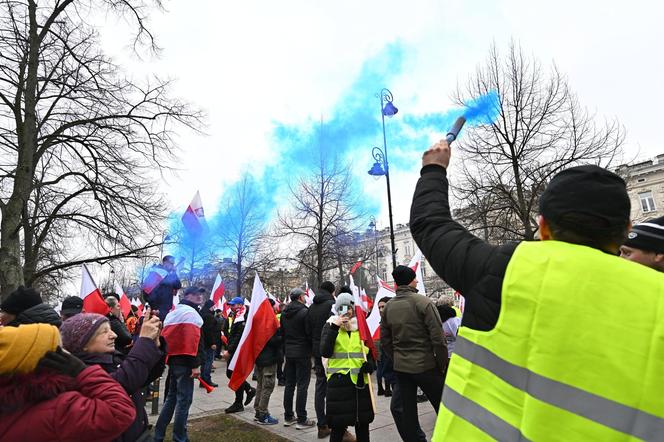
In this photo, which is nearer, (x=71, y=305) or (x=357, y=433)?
(x=357, y=433)

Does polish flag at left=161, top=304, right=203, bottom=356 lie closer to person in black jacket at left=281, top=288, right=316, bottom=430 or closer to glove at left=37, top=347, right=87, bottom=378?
person in black jacket at left=281, top=288, right=316, bottom=430

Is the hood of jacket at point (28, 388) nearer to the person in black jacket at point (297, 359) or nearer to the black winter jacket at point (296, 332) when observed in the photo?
the person in black jacket at point (297, 359)

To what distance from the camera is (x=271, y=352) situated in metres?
6.98

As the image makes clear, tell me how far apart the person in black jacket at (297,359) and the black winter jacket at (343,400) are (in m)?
1.93

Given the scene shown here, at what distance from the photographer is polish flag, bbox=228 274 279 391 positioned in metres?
6.64

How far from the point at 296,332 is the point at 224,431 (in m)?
1.86

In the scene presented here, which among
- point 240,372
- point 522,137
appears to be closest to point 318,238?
point 522,137

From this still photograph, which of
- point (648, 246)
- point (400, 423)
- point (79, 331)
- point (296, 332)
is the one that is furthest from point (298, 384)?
point (648, 246)

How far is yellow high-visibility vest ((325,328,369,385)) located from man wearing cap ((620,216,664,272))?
10.2ft

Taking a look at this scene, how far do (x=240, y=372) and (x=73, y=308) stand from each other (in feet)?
8.71

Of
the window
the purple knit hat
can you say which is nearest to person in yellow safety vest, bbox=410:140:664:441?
the purple knit hat

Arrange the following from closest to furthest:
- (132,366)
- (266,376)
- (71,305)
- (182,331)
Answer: (132,366) < (71,305) < (182,331) < (266,376)

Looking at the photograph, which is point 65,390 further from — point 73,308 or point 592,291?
point 73,308

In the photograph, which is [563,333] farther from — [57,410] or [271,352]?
[271,352]
